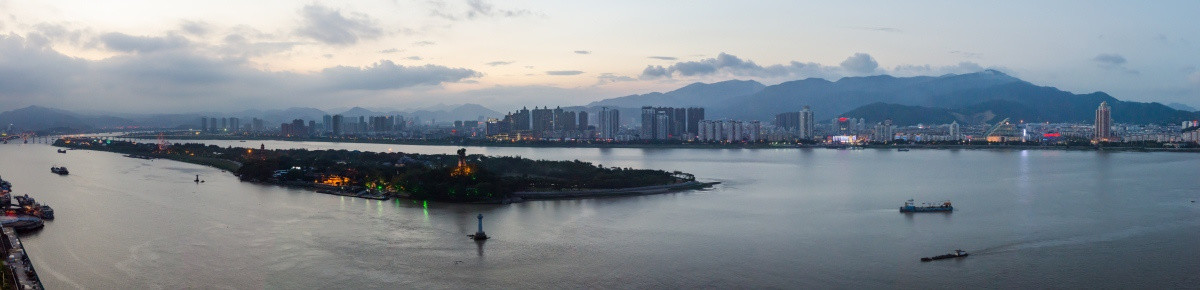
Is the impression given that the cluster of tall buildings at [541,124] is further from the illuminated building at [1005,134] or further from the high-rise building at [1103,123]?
the high-rise building at [1103,123]

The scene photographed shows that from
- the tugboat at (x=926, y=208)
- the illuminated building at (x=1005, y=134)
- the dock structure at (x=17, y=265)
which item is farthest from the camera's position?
the illuminated building at (x=1005, y=134)

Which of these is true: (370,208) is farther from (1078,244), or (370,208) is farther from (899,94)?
(899,94)

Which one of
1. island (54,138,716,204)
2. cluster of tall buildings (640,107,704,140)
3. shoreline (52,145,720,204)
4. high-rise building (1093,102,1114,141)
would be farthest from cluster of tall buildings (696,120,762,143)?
shoreline (52,145,720,204)

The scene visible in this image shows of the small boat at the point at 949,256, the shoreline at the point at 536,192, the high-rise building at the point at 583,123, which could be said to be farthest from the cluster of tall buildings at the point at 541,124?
the small boat at the point at 949,256

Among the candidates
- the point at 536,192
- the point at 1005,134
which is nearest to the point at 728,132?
the point at 1005,134

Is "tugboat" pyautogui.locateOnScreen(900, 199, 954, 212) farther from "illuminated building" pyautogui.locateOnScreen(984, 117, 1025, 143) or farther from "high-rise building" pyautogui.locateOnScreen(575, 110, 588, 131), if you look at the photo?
"high-rise building" pyautogui.locateOnScreen(575, 110, 588, 131)

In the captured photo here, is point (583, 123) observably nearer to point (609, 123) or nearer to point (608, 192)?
point (609, 123)
